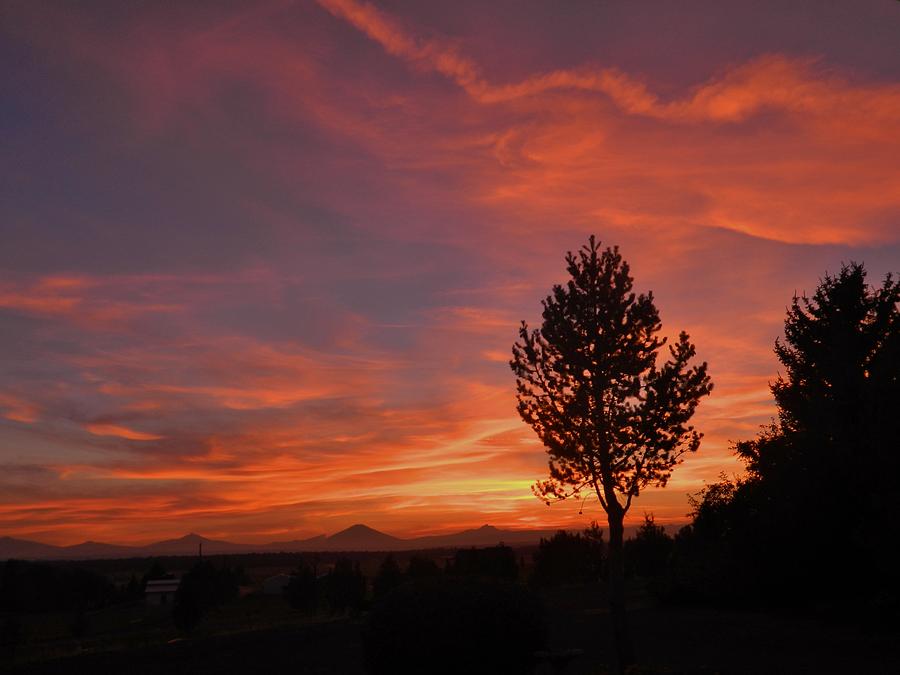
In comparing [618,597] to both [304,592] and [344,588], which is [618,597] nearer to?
[344,588]

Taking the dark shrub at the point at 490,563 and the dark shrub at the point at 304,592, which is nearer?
the dark shrub at the point at 490,563

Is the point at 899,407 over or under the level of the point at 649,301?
under

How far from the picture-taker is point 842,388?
29.8 meters

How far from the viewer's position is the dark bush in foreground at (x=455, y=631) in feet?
52.6

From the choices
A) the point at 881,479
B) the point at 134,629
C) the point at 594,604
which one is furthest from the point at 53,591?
the point at 881,479

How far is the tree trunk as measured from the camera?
61.2ft

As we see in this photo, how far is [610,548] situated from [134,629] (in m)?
65.6

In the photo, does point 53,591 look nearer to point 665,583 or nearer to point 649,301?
point 665,583

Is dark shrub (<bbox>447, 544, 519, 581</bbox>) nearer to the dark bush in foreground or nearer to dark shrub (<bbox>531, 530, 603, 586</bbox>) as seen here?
dark shrub (<bbox>531, 530, 603, 586</bbox>)

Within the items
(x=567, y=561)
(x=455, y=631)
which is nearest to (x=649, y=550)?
(x=567, y=561)

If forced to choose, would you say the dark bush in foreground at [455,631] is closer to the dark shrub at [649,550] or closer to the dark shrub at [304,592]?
the dark shrub at [649,550]

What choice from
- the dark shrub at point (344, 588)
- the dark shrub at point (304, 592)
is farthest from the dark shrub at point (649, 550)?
the dark shrub at point (304, 592)

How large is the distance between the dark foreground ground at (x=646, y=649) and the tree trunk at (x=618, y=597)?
793 millimetres

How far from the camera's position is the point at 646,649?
2278cm
